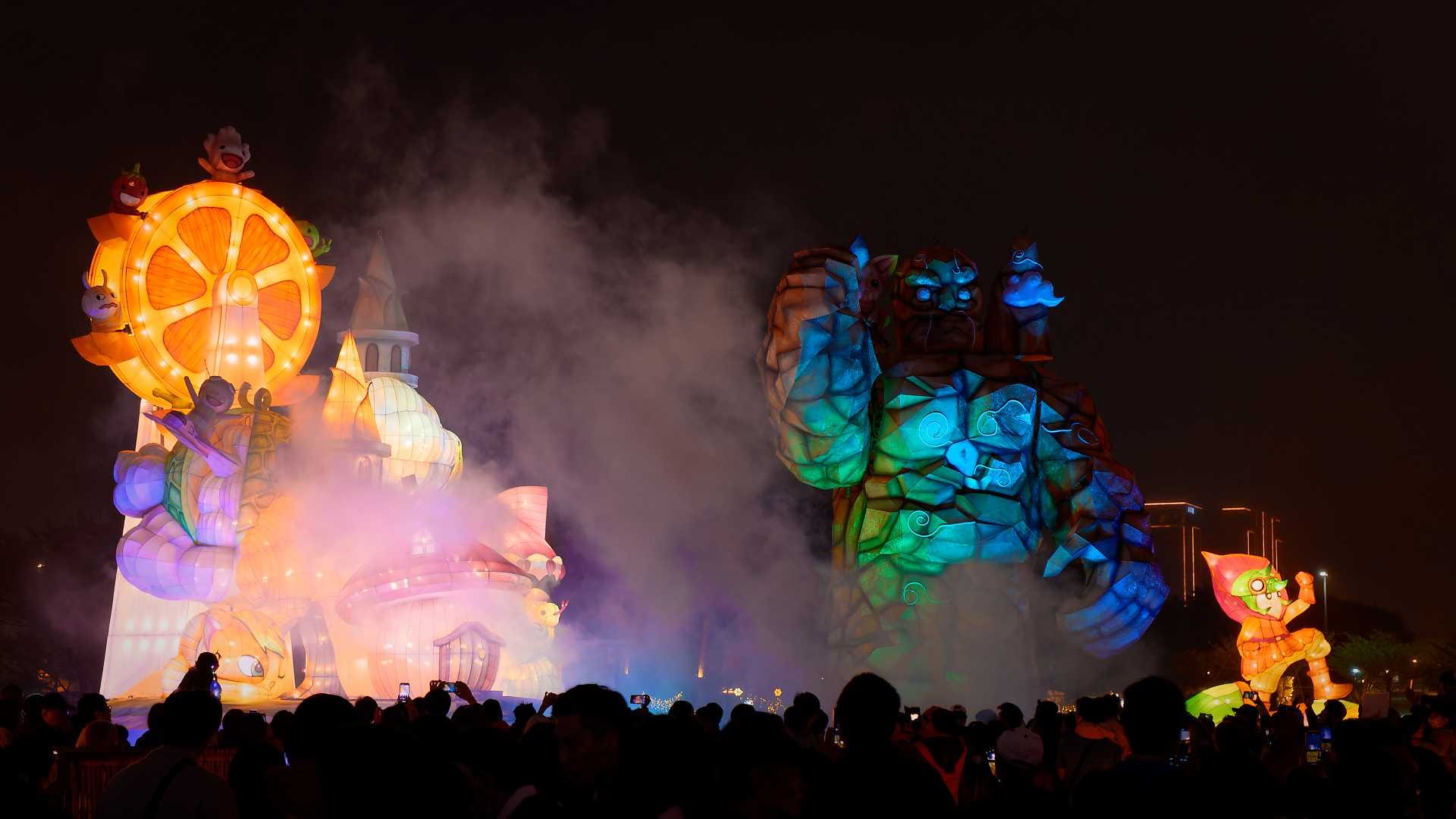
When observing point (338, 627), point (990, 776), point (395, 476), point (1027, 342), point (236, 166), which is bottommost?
point (990, 776)

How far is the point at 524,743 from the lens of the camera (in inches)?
200

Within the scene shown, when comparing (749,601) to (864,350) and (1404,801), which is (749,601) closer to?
(864,350)

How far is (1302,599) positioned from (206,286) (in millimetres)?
17108

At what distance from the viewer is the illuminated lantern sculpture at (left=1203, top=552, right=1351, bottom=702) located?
75.8ft

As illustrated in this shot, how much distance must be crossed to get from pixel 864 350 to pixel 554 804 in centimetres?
1572

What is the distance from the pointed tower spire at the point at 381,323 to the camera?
28328 millimetres

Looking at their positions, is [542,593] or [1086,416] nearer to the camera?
[1086,416]

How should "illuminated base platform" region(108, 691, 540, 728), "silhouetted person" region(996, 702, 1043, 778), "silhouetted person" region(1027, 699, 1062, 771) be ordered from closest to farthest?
1. "silhouetted person" region(996, 702, 1043, 778)
2. "silhouetted person" region(1027, 699, 1062, 771)
3. "illuminated base platform" region(108, 691, 540, 728)

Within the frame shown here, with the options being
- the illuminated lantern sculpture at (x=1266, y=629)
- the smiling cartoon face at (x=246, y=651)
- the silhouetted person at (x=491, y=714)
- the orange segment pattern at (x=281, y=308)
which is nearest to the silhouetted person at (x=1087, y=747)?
the silhouetted person at (x=491, y=714)

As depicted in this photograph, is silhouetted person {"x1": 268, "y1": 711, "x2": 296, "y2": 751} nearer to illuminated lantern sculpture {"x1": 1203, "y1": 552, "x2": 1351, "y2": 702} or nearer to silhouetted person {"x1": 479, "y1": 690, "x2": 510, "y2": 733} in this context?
silhouetted person {"x1": 479, "y1": 690, "x2": 510, "y2": 733}

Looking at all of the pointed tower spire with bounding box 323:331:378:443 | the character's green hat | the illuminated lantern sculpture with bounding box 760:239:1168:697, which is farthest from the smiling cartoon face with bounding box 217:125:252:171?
the character's green hat

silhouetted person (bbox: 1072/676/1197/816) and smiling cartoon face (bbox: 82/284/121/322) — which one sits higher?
smiling cartoon face (bbox: 82/284/121/322)

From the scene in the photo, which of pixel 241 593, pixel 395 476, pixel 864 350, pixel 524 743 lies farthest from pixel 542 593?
pixel 524 743

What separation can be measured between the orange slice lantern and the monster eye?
4068mm
